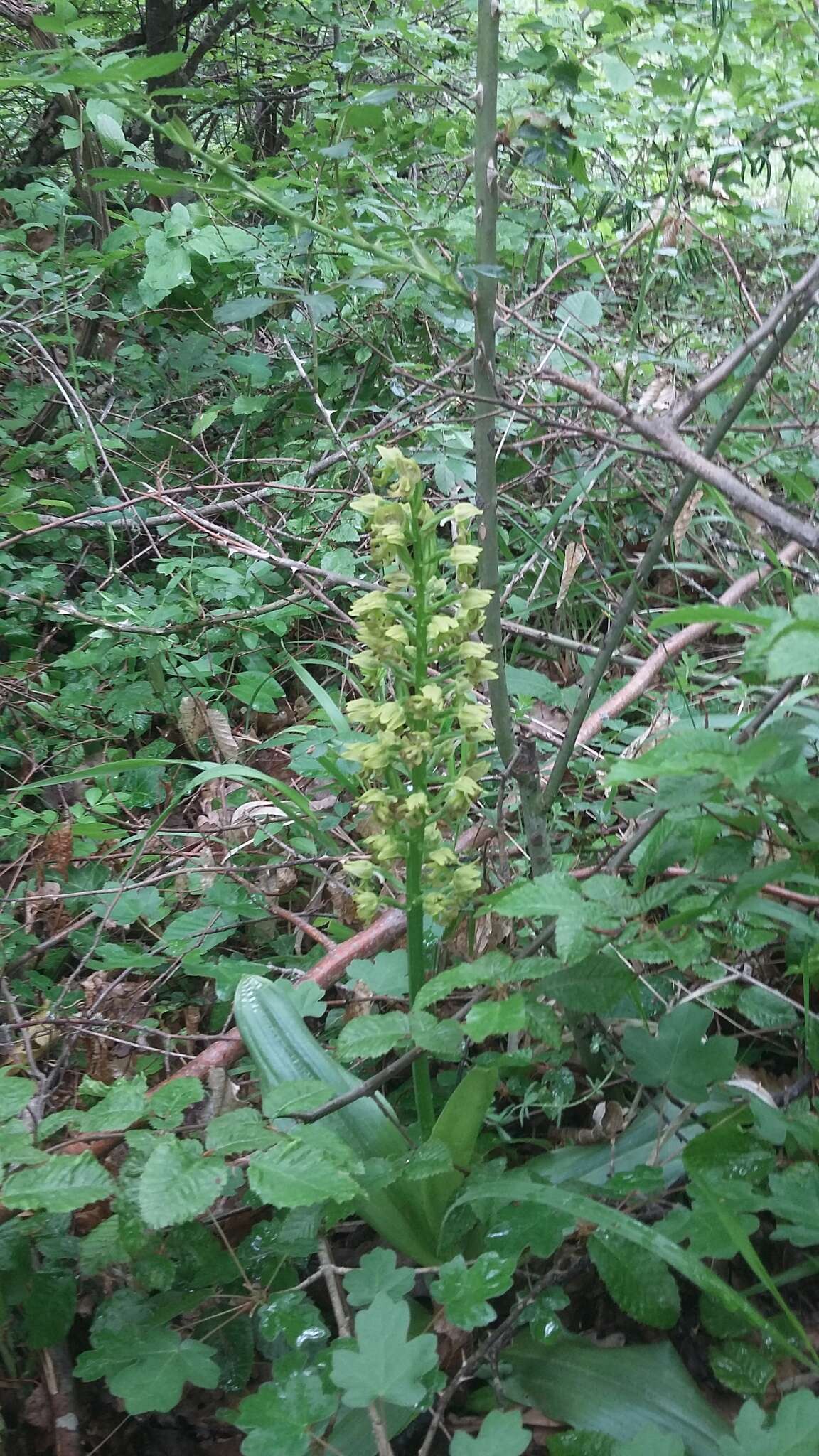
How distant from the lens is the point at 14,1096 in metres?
1.07

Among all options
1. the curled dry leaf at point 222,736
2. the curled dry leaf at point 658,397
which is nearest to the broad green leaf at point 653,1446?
the curled dry leaf at point 222,736

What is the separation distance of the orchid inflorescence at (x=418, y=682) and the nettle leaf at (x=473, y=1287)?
40cm

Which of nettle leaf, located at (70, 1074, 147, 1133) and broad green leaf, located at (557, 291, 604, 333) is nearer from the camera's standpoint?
nettle leaf, located at (70, 1074, 147, 1133)

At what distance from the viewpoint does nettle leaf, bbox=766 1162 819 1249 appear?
103 centimetres

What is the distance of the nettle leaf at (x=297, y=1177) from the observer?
921 millimetres

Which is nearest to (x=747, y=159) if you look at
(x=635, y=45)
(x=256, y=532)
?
(x=635, y=45)

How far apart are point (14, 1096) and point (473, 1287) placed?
0.56 metres

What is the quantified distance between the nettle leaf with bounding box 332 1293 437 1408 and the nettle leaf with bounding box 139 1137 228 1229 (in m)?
0.19

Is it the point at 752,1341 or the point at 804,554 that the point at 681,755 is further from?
the point at 804,554

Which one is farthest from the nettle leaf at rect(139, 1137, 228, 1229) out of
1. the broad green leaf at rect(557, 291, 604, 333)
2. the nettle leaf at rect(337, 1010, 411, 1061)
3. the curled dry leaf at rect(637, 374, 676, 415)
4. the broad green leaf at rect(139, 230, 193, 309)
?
the broad green leaf at rect(139, 230, 193, 309)

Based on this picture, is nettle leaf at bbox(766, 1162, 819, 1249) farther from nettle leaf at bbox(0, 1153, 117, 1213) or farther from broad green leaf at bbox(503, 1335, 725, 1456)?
nettle leaf at bbox(0, 1153, 117, 1213)

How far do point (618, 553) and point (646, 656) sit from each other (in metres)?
0.35

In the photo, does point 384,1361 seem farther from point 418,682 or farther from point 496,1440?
point 418,682

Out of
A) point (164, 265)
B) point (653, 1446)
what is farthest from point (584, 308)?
point (653, 1446)
